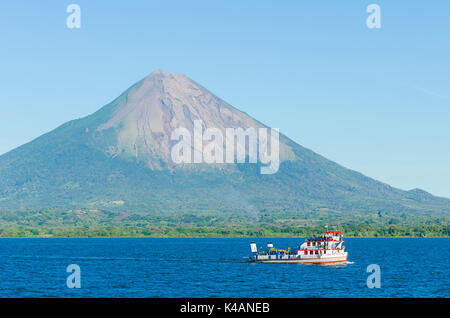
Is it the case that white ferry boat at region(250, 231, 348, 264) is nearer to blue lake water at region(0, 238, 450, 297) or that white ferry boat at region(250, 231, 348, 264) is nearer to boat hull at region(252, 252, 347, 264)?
boat hull at region(252, 252, 347, 264)

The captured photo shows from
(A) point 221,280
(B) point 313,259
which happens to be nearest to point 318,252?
(B) point 313,259

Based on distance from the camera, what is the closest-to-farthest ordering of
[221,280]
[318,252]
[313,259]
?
[221,280]
[318,252]
[313,259]

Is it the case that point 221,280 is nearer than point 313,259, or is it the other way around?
point 221,280

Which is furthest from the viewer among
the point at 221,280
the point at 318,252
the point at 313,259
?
the point at 313,259

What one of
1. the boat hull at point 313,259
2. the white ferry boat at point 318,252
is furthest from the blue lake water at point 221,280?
the white ferry boat at point 318,252

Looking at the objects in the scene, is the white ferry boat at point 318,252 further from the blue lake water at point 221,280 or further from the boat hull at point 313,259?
the blue lake water at point 221,280

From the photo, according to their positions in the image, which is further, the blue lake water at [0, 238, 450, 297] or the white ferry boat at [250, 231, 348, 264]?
the white ferry boat at [250, 231, 348, 264]

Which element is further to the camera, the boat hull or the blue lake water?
the boat hull

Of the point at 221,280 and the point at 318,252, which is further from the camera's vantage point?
the point at 318,252

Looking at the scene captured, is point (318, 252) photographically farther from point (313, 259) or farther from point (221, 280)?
point (221, 280)

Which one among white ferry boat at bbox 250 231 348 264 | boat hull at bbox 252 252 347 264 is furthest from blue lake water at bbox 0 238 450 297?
white ferry boat at bbox 250 231 348 264

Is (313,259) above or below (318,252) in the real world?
below
